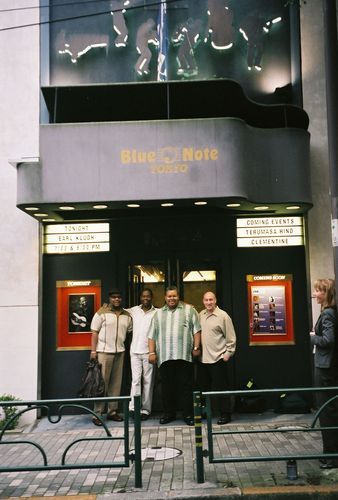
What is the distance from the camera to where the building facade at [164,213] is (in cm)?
948

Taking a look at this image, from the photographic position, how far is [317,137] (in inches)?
382

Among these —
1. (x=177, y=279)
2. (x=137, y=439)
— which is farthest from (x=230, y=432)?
(x=177, y=279)

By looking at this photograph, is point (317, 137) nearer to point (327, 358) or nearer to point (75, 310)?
point (327, 358)

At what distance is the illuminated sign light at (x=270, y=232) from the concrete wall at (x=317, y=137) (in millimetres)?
320

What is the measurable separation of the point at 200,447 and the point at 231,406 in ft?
12.2

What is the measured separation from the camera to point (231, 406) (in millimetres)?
9312

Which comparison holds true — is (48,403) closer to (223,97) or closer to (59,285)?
(59,285)

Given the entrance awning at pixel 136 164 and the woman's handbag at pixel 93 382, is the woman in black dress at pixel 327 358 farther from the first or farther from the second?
the woman's handbag at pixel 93 382

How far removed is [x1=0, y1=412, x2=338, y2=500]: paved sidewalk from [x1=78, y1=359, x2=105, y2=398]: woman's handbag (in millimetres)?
595

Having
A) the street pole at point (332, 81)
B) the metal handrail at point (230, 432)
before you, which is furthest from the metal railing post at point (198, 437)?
the street pole at point (332, 81)

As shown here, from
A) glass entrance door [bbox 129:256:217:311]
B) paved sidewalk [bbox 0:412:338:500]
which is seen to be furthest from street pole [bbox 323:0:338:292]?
glass entrance door [bbox 129:256:217:311]

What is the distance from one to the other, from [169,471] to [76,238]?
482 cm

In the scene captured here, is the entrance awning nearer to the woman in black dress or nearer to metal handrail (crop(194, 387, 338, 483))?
the woman in black dress

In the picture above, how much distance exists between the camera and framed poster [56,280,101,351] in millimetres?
9711
